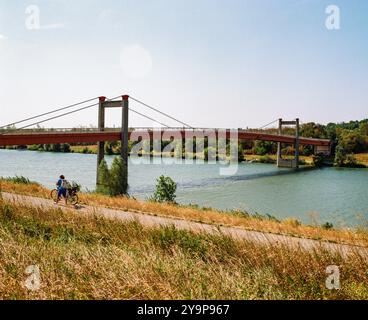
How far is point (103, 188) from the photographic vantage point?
23.9 meters

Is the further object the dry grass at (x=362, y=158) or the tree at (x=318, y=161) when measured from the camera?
the tree at (x=318, y=161)

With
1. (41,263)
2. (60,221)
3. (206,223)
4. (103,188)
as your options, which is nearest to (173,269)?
(41,263)

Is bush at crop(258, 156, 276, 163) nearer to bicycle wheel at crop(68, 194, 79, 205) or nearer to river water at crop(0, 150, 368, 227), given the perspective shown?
river water at crop(0, 150, 368, 227)

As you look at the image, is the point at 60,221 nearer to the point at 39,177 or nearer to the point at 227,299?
the point at 227,299

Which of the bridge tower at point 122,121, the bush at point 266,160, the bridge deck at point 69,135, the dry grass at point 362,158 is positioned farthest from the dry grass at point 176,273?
the bush at point 266,160

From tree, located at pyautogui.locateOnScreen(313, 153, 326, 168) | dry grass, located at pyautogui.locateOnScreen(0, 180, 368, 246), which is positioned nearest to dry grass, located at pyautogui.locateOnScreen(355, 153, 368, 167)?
tree, located at pyautogui.locateOnScreen(313, 153, 326, 168)

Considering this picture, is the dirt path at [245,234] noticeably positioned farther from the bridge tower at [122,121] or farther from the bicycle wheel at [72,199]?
the bridge tower at [122,121]

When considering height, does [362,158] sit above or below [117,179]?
above

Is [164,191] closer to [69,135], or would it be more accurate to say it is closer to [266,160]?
[69,135]

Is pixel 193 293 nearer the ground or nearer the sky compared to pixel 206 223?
nearer the sky

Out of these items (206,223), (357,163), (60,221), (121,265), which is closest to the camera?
(121,265)

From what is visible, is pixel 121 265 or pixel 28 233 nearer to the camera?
pixel 121 265

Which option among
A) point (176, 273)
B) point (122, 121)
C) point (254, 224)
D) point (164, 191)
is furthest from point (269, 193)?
point (176, 273)

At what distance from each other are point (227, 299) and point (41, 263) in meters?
2.41
